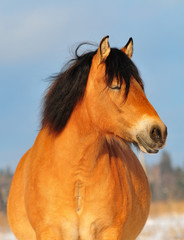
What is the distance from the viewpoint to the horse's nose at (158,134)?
3912 millimetres

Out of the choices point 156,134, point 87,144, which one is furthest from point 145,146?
point 87,144

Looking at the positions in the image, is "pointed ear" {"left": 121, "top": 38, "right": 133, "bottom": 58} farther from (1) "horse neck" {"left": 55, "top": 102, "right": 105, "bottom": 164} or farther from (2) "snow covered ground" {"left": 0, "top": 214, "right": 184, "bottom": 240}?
(2) "snow covered ground" {"left": 0, "top": 214, "right": 184, "bottom": 240}

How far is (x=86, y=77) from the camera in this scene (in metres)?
4.25

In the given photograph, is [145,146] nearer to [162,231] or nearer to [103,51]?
[103,51]

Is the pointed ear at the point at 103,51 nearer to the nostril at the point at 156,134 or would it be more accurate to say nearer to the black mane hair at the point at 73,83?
the black mane hair at the point at 73,83

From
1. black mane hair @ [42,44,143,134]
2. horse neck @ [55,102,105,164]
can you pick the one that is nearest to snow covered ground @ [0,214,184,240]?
horse neck @ [55,102,105,164]

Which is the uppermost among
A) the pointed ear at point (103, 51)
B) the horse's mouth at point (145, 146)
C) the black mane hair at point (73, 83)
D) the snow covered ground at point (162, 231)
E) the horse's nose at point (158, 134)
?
the pointed ear at point (103, 51)

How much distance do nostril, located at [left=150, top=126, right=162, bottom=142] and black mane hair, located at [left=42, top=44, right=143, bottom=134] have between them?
1.55 ft

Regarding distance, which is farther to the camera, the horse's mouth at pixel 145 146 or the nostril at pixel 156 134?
the horse's mouth at pixel 145 146

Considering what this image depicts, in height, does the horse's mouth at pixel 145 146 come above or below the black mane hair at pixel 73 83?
below

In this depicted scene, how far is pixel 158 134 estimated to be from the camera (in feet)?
12.9

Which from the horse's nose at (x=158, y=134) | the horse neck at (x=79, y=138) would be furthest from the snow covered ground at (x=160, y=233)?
the horse's nose at (x=158, y=134)

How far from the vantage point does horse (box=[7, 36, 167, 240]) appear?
162 inches

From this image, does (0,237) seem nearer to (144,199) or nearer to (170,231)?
(170,231)
